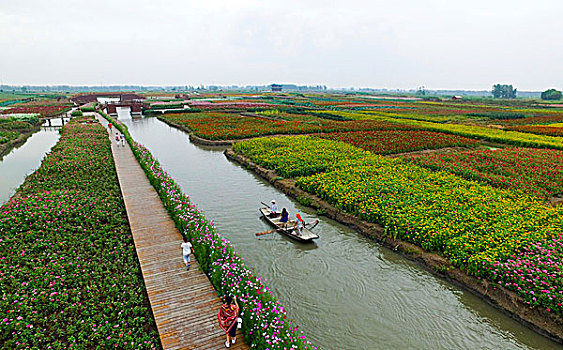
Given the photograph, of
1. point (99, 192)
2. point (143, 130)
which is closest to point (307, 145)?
point (99, 192)

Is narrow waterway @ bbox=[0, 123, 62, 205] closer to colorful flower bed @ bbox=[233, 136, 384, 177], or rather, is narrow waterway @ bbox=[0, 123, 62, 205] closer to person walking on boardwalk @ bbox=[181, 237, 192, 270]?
person walking on boardwalk @ bbox=[181, 237, 192, 270]

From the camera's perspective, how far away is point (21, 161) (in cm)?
2811

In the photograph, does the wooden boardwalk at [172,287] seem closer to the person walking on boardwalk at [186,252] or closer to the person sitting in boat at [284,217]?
the person walking on boardwalk at [186,252]

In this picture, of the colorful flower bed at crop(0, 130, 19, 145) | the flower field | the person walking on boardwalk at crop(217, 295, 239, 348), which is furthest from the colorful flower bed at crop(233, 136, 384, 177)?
the colorful flower bed at crop(0, 130, 19, 145)

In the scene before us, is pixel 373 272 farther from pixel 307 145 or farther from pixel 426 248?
pixel 307 145

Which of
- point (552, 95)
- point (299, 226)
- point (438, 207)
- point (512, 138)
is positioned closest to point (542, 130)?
point (512, 138)

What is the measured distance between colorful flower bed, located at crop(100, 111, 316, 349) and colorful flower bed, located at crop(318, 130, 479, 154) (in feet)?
62.6

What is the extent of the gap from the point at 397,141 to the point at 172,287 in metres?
26.1

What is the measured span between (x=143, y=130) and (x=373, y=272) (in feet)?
138

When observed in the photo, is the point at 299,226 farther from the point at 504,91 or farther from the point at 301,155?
the point at 504,91

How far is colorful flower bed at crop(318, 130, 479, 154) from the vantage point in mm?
28312

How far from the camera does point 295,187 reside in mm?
19562

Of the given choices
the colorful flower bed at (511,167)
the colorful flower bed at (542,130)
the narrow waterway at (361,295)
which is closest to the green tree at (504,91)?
the colorful flower bed at (542,130)

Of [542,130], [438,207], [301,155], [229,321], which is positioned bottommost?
[229,321]
